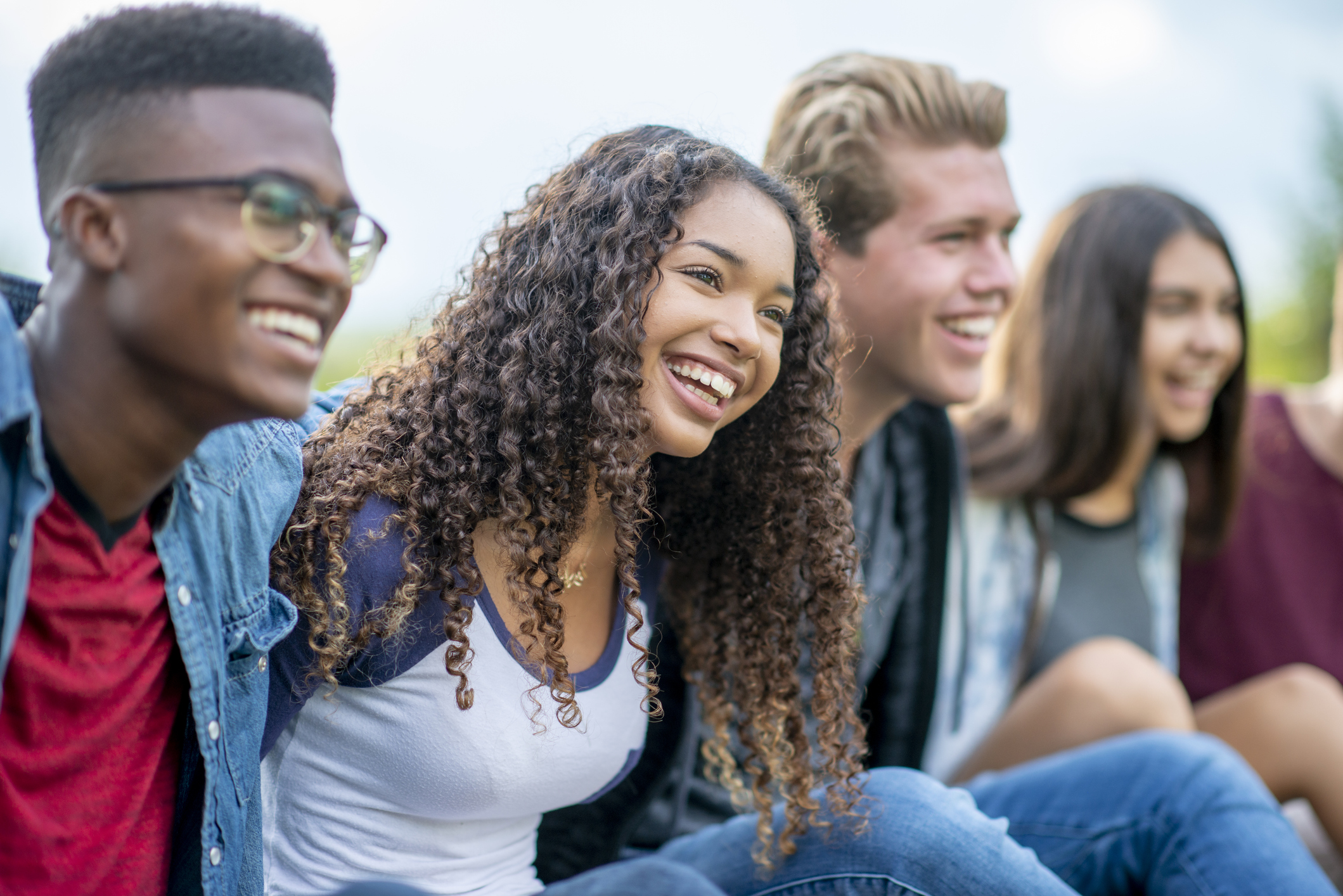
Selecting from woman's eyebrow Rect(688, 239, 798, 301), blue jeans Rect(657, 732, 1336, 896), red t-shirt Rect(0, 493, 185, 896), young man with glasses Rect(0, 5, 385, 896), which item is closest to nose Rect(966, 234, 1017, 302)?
blue jeans Rect(657, 732, 1336, 896)

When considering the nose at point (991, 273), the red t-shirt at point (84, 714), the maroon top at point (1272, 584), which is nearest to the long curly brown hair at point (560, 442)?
the red t-shirt at point (84, 714)

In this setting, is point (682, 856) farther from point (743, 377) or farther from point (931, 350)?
point (931, 350)

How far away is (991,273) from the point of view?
2.72 m

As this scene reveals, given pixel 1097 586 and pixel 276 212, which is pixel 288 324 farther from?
pixel 1097 586

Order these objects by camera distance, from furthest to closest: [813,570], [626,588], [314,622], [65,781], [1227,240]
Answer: [1227,240]
[813,570]
[626,588]
[314,622]
[65,781]

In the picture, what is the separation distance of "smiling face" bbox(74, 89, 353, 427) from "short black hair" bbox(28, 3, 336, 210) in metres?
0.03

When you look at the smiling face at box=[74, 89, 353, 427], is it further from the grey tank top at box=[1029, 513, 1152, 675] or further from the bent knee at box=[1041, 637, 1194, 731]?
the grey tank top at box=[1029, 513, 1152, 675]

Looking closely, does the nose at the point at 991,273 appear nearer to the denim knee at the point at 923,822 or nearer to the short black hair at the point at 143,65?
the denim knee at the point at 923,822

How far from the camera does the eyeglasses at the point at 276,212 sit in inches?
45.4

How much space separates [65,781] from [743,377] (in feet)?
3.40

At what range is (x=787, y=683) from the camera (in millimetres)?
2008

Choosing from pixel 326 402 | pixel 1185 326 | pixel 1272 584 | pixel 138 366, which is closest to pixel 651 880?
pixel 138 366

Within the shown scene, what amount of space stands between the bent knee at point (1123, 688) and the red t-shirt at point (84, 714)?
6.47 feet

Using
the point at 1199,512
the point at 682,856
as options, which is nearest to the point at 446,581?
the point at 682,856
